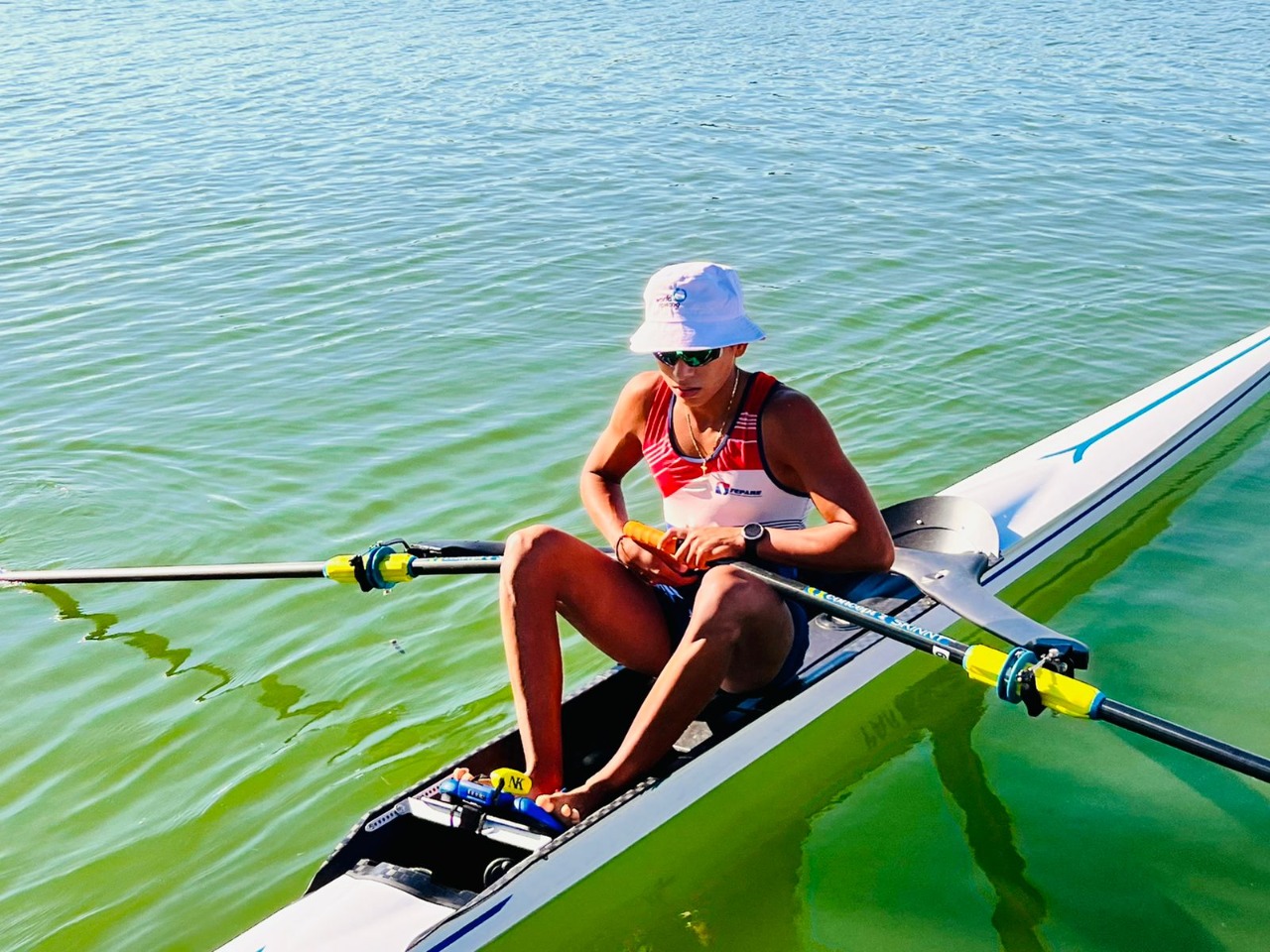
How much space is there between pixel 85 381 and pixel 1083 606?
20.9ft

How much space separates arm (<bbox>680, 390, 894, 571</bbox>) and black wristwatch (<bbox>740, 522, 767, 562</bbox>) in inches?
0.8

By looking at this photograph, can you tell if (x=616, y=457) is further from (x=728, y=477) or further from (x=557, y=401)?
(x=557, y=401)

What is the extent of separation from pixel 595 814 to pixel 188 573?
216 cm

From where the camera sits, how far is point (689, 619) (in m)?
4.20

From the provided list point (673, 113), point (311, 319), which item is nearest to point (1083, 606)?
point (311, 319)

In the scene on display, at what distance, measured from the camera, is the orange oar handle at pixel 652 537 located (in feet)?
13.4

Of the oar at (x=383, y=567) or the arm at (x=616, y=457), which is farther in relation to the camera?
the oar at (x=383, y=567)

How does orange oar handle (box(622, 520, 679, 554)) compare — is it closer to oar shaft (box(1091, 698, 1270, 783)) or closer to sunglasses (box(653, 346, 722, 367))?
sunglasses (box(653, 346, 722, 367))

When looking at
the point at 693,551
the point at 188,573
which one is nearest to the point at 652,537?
the point at 693,551

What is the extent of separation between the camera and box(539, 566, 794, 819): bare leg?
12.6 feet

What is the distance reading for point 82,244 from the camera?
1119cm

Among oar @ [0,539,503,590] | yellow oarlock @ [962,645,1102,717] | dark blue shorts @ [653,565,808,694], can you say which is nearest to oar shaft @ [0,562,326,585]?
oar @ [0,539,503,590]

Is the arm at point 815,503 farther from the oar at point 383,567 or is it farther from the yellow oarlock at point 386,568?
the yellow oarlock at point 386,568

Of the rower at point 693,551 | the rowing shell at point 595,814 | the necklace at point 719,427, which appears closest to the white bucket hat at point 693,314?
the rower at point 693,551
